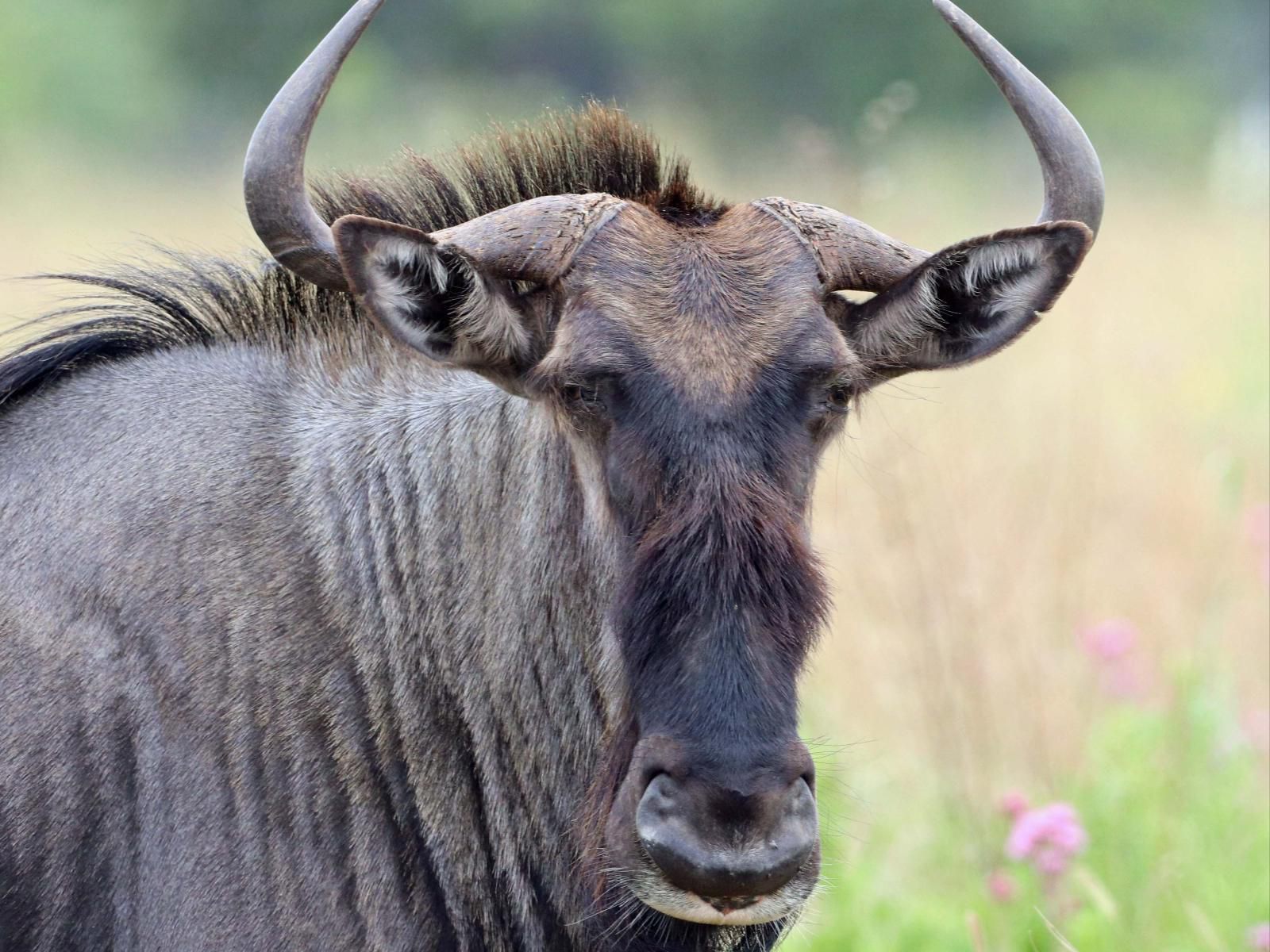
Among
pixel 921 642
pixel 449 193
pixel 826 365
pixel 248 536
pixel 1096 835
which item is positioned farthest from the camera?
pixel 921 642

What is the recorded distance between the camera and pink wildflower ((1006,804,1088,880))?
4.80 metres

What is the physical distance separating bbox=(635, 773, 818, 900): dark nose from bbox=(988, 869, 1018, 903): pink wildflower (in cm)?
211

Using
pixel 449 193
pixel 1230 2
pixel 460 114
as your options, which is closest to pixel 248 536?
pixel 449 193

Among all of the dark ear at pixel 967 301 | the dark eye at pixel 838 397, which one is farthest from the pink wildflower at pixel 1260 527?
the dark eye at pixel 838 397

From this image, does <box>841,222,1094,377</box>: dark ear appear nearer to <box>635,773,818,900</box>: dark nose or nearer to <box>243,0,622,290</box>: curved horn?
<box>243,0,622,290</box>: curved horn

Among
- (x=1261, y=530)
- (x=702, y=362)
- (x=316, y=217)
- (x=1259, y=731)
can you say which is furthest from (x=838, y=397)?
(x=1259, y=731)

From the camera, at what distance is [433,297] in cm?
370

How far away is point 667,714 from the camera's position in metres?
3.31

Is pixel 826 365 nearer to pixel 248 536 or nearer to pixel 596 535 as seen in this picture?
pixel 596 535

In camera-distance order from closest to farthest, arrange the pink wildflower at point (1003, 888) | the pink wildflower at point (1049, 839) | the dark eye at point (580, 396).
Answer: the dark eye at point (580, 396)
the pink wildflower at point (1049, 839)
the pink wildflower at point (1003, 888)

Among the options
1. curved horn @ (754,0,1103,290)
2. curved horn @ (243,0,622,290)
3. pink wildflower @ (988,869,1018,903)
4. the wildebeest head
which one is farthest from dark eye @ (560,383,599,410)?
pink wildflower @ (988,869,1018,903)

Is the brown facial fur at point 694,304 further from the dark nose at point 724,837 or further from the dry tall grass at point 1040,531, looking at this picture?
the dark nose at point 724,837

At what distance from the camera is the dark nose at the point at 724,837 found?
10.4ft

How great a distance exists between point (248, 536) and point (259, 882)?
2.98ft
